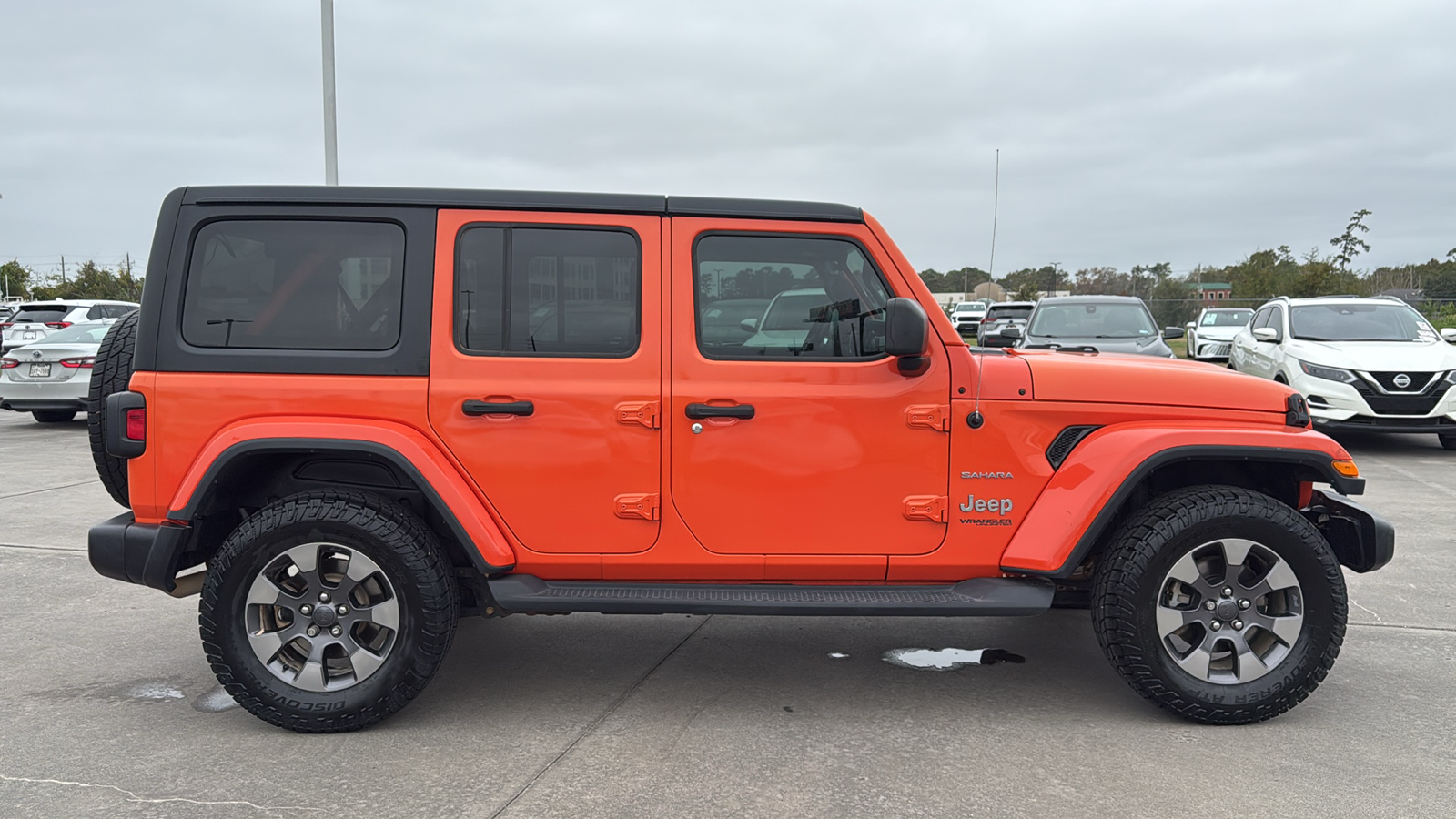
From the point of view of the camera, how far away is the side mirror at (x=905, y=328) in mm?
3660

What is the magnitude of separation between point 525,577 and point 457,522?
1.15 feet

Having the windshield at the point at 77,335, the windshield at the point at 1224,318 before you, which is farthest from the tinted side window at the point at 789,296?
the windshield at the point at 1224,318

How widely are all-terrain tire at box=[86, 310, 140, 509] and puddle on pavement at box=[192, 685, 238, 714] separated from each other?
81 centimetres

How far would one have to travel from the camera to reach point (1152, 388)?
392 centimetres

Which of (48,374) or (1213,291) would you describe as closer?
(48,374)

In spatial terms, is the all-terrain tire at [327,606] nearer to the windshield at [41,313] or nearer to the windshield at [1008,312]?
the windshield at [41,313]

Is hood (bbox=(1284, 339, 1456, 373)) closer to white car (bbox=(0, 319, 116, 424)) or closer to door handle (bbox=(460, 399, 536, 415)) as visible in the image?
door handle (bbox=(460, 399, 536, 415))

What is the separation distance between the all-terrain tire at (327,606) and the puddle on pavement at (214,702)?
0.31m

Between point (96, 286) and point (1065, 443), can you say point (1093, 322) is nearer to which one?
point (1065, 443)

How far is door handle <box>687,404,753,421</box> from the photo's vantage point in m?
3.80

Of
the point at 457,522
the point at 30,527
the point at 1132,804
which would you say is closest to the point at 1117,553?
the point at 1132,804

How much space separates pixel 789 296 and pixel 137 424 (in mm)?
2402

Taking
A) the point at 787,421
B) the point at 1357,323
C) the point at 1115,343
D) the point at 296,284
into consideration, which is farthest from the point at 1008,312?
the point at 296,284

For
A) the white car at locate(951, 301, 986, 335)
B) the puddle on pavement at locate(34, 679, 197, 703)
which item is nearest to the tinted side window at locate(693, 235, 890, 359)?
the puddle on pavement at locate(34, 679, 197, 703)
